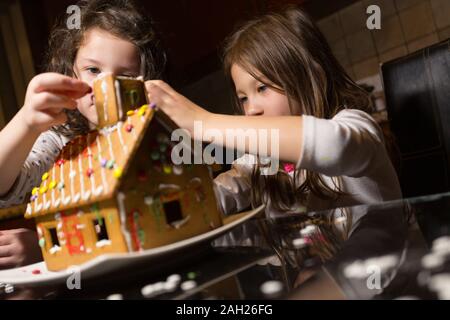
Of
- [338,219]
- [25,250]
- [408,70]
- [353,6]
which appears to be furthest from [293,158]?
[353,6]

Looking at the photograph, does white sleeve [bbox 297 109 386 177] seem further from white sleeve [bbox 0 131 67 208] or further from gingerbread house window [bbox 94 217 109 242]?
white sleeve [bbox 0 131 67 208]

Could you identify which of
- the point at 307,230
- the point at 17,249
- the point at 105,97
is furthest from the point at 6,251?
the point at 307,230

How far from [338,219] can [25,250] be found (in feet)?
1.99

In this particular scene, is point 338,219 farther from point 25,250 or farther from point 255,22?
point 255,22

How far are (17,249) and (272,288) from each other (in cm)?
63

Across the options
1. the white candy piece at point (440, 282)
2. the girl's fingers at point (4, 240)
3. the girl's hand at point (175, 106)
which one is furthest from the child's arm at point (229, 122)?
the girl's fingers at point (4, 240)

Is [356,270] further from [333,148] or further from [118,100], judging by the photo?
[118,100]

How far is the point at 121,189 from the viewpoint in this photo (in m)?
0.53

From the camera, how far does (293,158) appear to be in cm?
67

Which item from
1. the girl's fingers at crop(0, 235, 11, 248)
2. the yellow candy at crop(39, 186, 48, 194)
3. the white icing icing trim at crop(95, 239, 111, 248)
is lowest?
the white icing icing trim at crop(95, 239, 111, 248)

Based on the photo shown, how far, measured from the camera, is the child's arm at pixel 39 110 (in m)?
0.61

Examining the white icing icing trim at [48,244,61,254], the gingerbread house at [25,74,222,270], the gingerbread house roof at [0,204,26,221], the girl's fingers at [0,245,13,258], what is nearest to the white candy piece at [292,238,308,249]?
the gingerbread house at [25,74,222,270]

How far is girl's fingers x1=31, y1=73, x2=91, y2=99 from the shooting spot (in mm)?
601

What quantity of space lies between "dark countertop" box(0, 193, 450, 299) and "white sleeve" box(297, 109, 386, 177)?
76 mm
